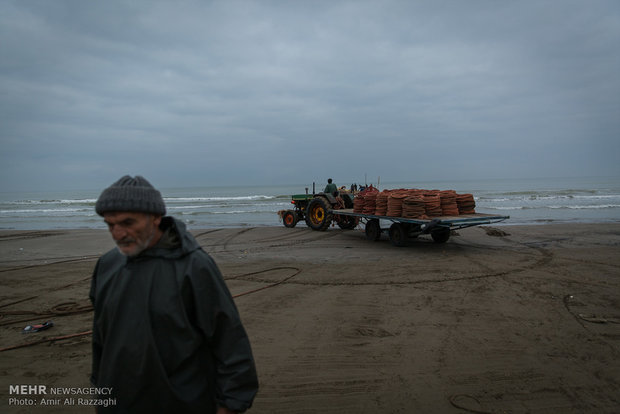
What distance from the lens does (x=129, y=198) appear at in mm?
1577

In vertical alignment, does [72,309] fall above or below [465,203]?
below

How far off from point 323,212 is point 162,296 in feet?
41.3

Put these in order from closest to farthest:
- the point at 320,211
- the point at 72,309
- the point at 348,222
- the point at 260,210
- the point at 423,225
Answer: the point at 72,309 < the point at 423,225 < the point at 320,211 < the point at 348,222 < the point at 260,210

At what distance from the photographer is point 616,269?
718 cm

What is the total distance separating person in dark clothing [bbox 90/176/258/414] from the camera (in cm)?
151

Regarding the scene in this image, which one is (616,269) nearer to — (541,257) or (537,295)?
(541,257)

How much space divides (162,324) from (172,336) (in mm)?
63

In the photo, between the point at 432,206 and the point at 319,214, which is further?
the point at 319,214

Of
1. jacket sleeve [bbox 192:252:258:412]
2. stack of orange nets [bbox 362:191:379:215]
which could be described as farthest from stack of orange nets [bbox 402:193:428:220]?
jacket sleeve [bbox 192:252:258:412]

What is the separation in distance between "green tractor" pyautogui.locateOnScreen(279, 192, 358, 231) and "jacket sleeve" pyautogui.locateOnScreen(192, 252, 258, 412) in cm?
1150

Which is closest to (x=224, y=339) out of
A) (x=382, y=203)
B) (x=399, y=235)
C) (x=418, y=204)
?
(x=418, y=204)

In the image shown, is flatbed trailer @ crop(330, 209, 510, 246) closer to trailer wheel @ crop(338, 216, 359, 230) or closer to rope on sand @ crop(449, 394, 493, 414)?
trailer wheel @ crop(338, 216, 359, 230)

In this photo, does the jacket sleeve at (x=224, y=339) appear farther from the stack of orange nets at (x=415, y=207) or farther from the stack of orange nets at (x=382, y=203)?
the stack of orange nets at (x=382, y=203)

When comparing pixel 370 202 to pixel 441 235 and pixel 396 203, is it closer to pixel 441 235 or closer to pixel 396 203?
pixel 396 203
